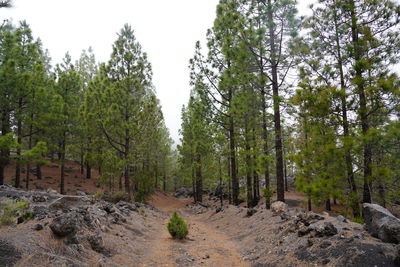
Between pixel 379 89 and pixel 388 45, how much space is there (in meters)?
1.76

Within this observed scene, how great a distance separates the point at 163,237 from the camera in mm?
9625

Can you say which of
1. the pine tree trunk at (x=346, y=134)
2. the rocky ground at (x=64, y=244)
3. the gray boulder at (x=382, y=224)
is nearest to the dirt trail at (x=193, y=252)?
the rocky ground at (x=64, y=244)

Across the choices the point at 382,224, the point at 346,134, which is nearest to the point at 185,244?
the point at 382,224

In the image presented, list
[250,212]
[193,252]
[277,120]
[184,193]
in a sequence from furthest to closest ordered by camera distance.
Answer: [184,193]
[250,212]
[277,120]
[193,252]

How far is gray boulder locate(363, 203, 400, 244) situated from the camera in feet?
Result: 15.3

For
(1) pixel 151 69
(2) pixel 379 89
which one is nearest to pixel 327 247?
(2) pixel 379 89

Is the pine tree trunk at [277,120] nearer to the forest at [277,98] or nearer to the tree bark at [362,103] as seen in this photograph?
the forest at [277,98]

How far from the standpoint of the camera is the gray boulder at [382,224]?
4.65m

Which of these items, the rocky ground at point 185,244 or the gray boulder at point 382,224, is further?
the gray boulder at point 382,224

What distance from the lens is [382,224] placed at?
16.1 ft

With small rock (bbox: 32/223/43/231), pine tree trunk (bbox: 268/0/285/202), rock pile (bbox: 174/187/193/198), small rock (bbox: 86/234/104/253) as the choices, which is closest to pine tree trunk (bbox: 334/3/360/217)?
pine tree trunk (bbox: 268/0/285/202)

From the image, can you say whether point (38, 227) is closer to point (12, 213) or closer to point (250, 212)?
point (12, 213)

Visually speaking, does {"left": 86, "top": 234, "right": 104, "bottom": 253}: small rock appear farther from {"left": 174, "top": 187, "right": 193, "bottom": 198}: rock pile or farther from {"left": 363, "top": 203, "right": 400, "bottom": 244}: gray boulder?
{"left": 174, "top": 187, "right": 193, "bottom": 198}: rock pile

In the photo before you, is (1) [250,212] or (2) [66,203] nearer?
(2) [66,203]
